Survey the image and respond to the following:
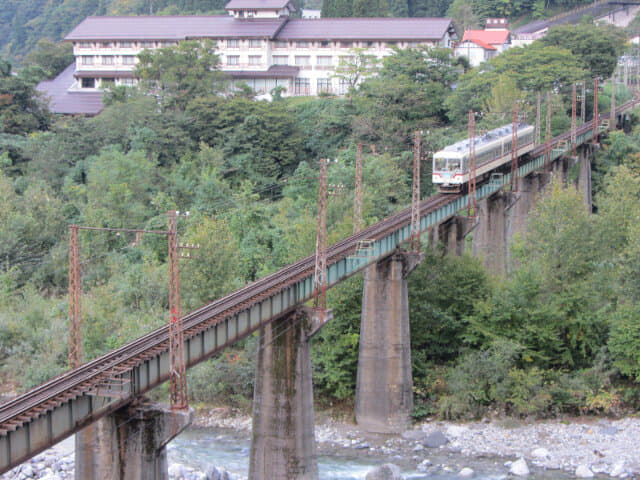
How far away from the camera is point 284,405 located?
3638 cm

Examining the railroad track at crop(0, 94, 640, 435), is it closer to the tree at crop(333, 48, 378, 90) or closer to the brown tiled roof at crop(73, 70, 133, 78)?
the tree at crop(333, 48, 378, 90)

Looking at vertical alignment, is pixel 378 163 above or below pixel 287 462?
above

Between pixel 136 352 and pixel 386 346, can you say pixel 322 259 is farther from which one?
pixel 386 346

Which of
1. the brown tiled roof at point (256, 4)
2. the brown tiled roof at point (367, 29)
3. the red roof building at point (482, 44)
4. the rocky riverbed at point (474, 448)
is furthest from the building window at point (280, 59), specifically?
the rocky riverbed at point (474, 448)

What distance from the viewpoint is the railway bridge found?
25.8m

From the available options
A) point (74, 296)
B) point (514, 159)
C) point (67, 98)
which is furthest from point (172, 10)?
point (74, 296)

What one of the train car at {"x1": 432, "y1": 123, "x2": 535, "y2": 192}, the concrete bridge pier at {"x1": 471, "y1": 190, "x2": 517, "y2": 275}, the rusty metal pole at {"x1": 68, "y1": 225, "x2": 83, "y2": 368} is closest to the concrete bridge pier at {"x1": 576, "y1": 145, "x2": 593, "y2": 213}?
the train car at {"x1": 432, "y1": 123, "x2": 535, "y2": 192}

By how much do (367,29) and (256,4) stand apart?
12.7 m

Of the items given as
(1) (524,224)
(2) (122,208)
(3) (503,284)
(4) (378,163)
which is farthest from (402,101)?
(3) (503,284)

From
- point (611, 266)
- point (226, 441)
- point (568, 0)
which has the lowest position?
point (226, 441)

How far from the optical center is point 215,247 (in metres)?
51.5

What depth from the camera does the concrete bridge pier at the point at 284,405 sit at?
36.3m

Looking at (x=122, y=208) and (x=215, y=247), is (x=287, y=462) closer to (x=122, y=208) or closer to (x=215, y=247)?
(x=215, y=247)

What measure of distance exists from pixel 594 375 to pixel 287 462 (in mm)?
18610
